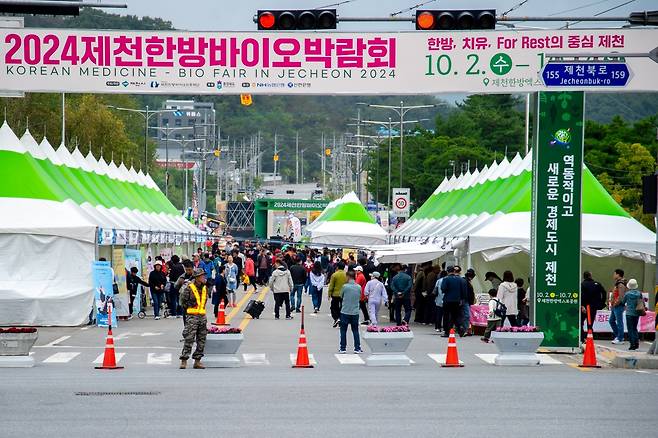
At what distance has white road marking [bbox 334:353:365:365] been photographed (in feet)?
78.9

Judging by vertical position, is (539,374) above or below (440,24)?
below

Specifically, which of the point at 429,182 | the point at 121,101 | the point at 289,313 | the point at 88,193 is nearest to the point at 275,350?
the point at 289,313

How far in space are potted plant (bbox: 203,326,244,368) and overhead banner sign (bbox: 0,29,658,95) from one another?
6.01 metres

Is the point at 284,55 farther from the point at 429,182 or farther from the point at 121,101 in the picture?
the point at 121,101

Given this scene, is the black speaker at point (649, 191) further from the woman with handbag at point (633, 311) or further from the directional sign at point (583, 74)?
the woman with handbag at point (633, 311)

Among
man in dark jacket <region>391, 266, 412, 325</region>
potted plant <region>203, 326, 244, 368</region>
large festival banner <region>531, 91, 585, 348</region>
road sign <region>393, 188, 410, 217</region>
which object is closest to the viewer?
potted plant <region>203, 326, 244, 368</region>

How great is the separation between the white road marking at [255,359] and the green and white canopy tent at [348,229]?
34.6 m

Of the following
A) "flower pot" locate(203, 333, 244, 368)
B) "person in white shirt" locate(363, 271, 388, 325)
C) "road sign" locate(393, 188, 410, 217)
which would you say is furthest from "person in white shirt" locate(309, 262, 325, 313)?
"road sign" locate(393, 188, 410, 217)

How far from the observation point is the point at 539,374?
21438 millimetres

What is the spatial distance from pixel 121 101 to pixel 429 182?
31.5 meters

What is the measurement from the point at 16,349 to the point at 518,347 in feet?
30.0

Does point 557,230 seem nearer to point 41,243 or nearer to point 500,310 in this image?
point 500,310

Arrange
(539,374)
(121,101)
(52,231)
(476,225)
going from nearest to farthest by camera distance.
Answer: (539,374)
(52,231)
(476,225)
(121,101)

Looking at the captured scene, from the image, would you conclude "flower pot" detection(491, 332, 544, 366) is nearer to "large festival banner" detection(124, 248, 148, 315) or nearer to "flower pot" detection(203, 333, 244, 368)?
"flower pot" detection(203, 333, 244, 368)
